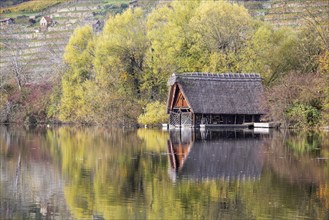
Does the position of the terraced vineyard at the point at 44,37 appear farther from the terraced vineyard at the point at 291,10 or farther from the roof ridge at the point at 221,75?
the terraced vineyard at the point at 291,10

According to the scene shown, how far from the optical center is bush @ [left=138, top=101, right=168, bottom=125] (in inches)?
2250

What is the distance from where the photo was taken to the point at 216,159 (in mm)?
26844

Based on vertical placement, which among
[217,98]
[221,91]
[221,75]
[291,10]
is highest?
[291,10]


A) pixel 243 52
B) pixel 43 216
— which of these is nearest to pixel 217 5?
pixel 243 52

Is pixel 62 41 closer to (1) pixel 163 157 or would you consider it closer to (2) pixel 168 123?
(2) pixel 168 123

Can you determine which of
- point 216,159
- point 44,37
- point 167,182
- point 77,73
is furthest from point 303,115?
point 44,37

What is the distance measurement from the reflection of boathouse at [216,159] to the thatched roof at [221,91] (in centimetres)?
1751

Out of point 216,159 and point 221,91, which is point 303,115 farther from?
point 216,159

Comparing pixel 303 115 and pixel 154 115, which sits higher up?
pixel 154 115

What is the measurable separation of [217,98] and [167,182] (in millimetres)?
34736

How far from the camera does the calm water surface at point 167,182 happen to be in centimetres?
1614

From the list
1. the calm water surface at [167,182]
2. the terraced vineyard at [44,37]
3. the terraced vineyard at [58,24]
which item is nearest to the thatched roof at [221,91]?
the terraced vineyard at [58,24]

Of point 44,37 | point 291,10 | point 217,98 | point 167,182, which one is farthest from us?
point 44,37

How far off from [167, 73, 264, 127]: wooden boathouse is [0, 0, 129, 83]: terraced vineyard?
20.4 metres
